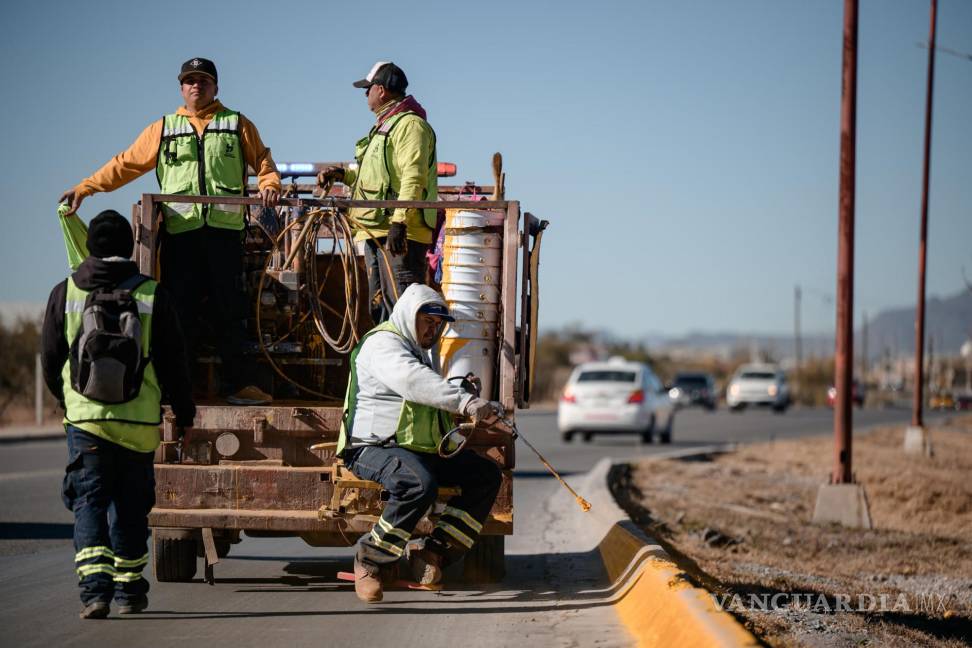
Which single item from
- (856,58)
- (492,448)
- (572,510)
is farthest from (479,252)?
(856,58)

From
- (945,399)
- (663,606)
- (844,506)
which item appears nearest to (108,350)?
(663,606)

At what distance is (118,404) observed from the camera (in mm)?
6699

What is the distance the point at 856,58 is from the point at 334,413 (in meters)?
8.90

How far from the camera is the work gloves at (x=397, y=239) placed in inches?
332

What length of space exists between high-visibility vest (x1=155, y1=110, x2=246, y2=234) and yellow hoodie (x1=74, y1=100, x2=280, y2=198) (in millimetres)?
51

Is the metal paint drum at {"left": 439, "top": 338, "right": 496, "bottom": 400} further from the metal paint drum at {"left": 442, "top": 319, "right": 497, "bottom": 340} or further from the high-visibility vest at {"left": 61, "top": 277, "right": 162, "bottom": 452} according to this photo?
the high-visibility vest at {"left": 61, "top": 277, "right": 162, "bottom": 452}

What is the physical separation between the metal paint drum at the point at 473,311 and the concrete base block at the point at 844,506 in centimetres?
683

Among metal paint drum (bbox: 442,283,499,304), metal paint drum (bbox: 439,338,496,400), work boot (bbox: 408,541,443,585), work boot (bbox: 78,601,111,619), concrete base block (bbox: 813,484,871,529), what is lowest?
concrete base block (bbox: 813,484,871,529)

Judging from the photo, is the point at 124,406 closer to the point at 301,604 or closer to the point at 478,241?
the point at 301,604

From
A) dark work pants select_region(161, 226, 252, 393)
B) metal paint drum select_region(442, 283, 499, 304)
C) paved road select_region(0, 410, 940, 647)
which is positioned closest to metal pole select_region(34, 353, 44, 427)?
paved road select_region(0, 410, 940, 647)

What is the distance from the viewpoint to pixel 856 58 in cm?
1463

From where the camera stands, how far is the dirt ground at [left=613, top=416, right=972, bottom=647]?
23.8 feet

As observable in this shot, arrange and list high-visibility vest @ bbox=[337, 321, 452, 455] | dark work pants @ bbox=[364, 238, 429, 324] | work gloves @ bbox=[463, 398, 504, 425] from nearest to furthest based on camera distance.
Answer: work gloves @ bbox=[463, 398, 504, 425] → high-visibility vest @ bbox=[337, 321, 452, 455] → dark work pants @ bbox=[364, 238, 429, 324]

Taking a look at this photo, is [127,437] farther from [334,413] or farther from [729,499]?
[729,499]
